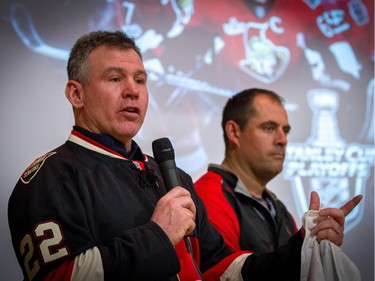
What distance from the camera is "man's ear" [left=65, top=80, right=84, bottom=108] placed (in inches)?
62.4

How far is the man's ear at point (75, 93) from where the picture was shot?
62.4 inches

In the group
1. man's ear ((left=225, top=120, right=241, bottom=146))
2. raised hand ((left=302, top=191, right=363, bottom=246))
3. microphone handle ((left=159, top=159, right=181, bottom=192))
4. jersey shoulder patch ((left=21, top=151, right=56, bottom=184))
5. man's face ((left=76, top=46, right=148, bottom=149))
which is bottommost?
raised hand ((left=302, top=191, right=363, bottom=246))

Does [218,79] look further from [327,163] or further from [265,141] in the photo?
[327,163]

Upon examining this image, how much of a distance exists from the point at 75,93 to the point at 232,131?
1063mm

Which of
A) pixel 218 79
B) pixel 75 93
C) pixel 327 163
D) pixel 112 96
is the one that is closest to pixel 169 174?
pixel 112 96

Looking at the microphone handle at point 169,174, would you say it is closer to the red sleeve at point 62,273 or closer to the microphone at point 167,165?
the microphone at point 167,165

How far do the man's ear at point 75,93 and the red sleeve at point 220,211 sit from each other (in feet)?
2.43

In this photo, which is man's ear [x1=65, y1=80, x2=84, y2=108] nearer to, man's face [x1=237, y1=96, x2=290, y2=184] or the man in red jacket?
the man in red jacket

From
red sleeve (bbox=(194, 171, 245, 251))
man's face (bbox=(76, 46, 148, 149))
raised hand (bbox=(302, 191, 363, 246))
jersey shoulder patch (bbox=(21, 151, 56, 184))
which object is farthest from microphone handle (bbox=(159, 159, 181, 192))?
red sleeve (bbox=(194, 171, 245, 251))

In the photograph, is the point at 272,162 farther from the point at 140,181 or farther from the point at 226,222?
the point at 140,181

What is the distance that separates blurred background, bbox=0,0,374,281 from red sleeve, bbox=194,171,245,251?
0.50 m

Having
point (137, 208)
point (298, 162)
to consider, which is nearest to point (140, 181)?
point (137, 208)

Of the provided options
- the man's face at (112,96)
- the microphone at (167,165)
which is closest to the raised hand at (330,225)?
the microphone at (167,165)

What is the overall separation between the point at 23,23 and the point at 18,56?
6.1 inches
